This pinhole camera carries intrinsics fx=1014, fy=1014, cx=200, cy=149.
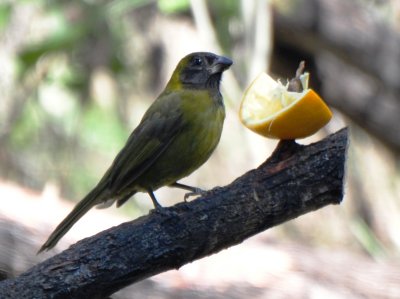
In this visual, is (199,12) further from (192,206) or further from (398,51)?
(192,206)

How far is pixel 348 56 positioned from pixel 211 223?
5454mm

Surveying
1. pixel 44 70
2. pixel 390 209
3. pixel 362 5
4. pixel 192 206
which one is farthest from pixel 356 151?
pixel 192 206

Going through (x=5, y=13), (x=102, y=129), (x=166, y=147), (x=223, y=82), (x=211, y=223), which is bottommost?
(x=211, y=223)

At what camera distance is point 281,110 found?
3.62m

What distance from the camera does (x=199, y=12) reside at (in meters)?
7.93

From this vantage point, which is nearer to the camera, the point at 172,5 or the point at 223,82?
the point at 223,82

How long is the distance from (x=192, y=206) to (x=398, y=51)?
Result: 5.62 m

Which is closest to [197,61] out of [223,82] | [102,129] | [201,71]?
[201,71]

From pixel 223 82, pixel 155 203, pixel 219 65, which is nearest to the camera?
pixel 155 203

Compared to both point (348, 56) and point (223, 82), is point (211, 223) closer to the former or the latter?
point (223, 82)

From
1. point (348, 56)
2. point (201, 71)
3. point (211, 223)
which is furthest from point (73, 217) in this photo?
point (348, 56)

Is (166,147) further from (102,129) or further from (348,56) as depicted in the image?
(102,129)

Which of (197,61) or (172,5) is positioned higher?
(172,5)

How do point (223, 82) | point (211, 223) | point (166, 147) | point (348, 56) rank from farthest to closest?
point (348, 56), point (223, 82), point (166, 147), point (211, 223)
